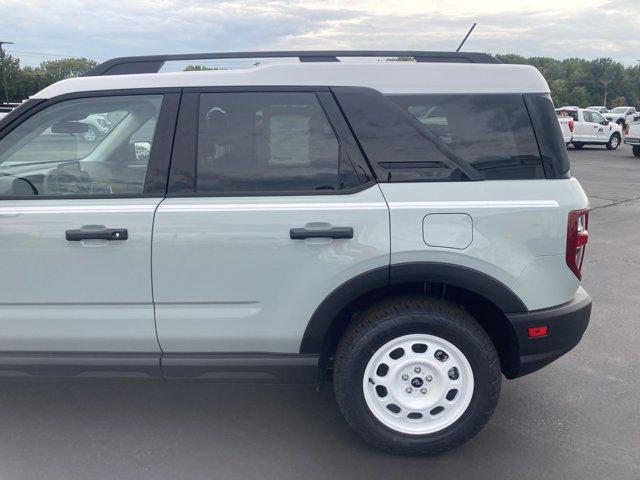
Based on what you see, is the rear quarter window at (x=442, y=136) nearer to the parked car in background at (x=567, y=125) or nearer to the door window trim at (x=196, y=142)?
the door window trim at (x=196, y=142)

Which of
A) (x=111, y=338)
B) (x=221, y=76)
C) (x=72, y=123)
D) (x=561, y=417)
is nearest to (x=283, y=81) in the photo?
(x=221, y=76)

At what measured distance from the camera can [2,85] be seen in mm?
45031

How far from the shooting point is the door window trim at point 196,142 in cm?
305

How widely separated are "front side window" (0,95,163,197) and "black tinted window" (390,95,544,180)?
130 centimetres

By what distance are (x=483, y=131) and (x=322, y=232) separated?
0.95 metres

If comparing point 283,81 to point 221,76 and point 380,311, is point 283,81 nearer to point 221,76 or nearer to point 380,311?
point 221,76

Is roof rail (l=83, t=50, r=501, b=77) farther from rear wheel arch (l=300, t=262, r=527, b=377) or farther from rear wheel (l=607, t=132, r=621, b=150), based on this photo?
rear wheel (l=607, t=132, r=621, b=150)

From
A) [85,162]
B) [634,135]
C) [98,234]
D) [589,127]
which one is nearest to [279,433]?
[98,234]

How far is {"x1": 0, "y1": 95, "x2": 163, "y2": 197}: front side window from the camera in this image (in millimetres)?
3148

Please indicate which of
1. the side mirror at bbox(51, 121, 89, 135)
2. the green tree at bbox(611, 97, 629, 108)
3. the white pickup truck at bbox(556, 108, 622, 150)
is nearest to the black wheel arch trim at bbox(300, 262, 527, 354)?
the side mirror at bbox(51, 121, 89, 135)

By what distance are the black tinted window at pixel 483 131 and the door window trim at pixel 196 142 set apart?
1.03 ft

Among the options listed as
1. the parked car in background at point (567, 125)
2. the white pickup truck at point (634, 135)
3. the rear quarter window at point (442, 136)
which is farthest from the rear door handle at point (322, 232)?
the parked car in background at point (567, 125)

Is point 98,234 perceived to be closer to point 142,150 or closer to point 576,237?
point 142,150

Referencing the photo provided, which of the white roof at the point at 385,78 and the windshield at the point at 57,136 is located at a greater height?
the white roof at the point at 385,78
